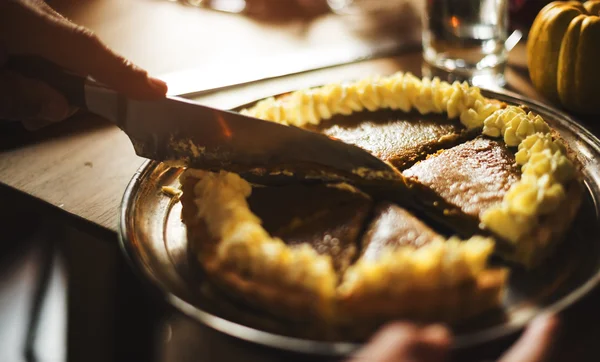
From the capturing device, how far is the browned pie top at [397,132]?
2255mm

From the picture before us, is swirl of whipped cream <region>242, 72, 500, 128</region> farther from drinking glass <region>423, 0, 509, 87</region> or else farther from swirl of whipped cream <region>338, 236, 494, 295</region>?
swirl of whipped cream <region>338, 236, 494, 295</region>

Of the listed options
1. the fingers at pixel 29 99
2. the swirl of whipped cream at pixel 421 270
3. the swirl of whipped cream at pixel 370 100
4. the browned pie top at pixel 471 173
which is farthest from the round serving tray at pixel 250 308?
the swirl of whipped cream at pixel 370 100

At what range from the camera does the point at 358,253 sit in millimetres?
1759

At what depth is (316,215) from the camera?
1920 mm

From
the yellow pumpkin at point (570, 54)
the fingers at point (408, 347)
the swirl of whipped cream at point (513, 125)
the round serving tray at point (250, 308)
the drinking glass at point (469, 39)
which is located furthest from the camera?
the drinking glass at point (469, 39)

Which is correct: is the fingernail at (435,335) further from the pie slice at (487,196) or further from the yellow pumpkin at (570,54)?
the yellow pumpkin at (570,54)

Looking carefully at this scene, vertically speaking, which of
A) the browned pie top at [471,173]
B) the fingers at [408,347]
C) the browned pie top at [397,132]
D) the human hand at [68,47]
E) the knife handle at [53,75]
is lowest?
the browned pie top at [397,132]

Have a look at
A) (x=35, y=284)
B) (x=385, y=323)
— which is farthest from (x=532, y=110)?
(x=35, y=284)

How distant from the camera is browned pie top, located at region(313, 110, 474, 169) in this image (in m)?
2.26

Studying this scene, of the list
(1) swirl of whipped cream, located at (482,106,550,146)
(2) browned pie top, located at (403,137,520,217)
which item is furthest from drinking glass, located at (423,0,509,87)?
(2) browned pie top, located at (403,137,520,217)

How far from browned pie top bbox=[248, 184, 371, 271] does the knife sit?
0.08 metres

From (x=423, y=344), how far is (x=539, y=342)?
36cm

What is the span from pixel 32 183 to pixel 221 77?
1266mm

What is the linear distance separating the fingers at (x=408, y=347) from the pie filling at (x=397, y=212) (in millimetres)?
141
